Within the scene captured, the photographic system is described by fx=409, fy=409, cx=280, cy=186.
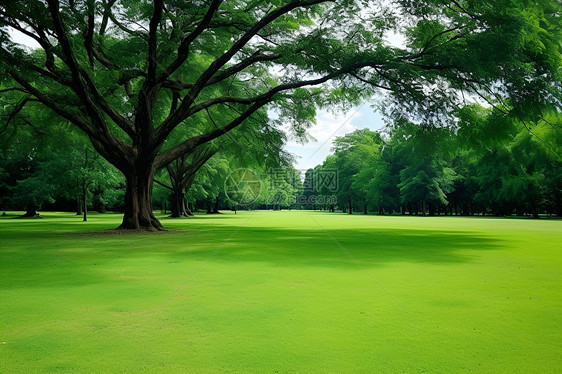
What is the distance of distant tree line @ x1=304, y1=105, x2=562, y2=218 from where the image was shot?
67.6ft

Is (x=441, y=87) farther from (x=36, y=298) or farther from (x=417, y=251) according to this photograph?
(x=36, y=298)

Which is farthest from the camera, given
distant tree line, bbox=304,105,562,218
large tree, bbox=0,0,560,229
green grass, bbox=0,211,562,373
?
distant tree line, bbox=304,105,562,218

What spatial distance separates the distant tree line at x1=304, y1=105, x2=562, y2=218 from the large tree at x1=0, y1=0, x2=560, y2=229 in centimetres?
185

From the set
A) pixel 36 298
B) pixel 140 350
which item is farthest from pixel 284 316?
pixel 36 298

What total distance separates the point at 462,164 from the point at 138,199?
60060 millimetres

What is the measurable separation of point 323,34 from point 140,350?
17721mm

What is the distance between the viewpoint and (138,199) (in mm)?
22359

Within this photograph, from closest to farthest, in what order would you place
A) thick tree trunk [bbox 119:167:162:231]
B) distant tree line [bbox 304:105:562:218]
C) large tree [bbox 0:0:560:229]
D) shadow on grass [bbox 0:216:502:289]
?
shadow on grass [bbox 0:216:502:289], large tree [bbox 0:0:560:229], distant tree line [bbox 304:105:562:218], thick tree trunk [bbox 119:167:162:231]

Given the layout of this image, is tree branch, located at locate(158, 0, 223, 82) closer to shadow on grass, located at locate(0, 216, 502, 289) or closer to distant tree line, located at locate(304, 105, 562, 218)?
shadow on grass, located at locate(0, 216, 502, 289)

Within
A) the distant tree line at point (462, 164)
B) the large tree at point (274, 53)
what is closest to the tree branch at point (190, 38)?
the large tree at point (274, 53)

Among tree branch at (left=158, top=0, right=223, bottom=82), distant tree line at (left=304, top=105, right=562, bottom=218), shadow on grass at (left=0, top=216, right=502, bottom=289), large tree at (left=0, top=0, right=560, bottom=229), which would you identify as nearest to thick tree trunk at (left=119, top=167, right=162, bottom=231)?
large tree at (left=0, top=0, right=560, bottom=229)

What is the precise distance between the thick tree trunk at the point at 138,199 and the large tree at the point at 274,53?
0.06 m

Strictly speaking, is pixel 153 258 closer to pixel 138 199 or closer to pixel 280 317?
pixel 280 317

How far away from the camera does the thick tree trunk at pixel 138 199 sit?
22.1 m
